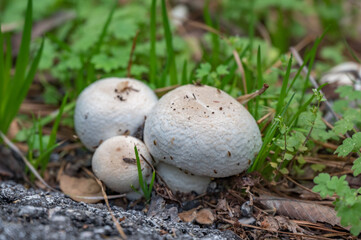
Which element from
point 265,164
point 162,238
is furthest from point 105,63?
point 162,238

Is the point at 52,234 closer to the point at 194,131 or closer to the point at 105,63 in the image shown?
the point at 194,131

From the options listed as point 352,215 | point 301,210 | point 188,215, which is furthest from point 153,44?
point 352,215

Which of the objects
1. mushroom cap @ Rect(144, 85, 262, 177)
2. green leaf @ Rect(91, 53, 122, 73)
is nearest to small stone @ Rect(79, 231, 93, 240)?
mushroom cap @ Rect(144, 85, 262, 177)

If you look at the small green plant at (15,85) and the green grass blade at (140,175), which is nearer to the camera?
the green grass blade at (140,175)

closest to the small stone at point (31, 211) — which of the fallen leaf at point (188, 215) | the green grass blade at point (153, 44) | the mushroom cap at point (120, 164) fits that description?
the mushroom cap at point (120, 164)

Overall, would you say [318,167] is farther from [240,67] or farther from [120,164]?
[120,164]

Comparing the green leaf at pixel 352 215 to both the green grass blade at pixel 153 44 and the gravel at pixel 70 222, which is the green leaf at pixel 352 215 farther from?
the green grass blade at pixel 153 44

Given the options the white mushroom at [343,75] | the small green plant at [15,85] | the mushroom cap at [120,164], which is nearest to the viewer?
the mushroom cap at [120,164]
